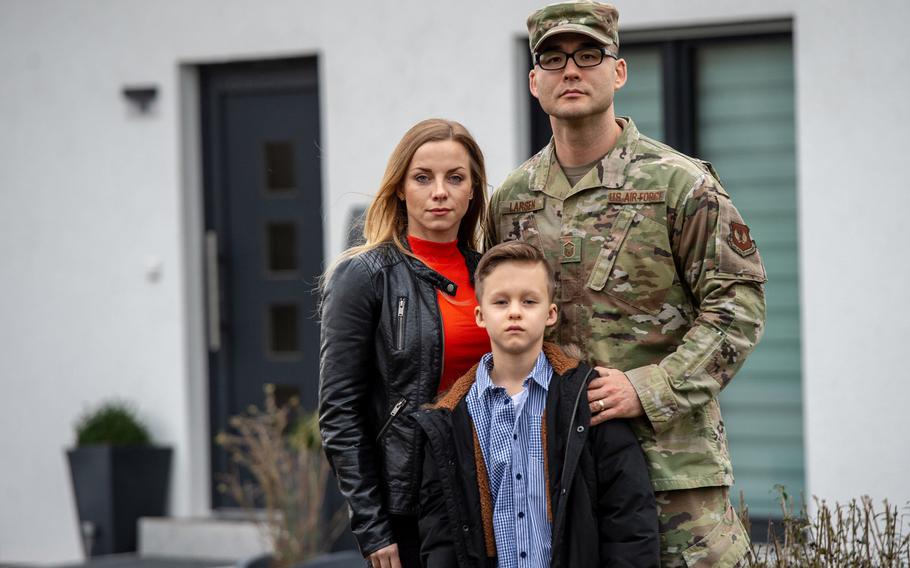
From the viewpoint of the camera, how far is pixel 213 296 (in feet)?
28.6

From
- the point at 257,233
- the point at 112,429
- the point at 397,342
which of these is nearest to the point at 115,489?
the point at 112,429

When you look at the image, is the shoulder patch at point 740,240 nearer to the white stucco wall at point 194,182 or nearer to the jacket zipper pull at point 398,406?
the jacket zipper pull at point 398,406

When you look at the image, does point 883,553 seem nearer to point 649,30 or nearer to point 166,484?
point 649,30

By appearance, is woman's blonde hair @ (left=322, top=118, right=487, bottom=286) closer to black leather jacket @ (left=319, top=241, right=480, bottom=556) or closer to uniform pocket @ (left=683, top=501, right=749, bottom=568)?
black leather jacket @ (left=319, top=241, right=480, bottom=556)

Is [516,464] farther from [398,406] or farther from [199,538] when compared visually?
[199,538]

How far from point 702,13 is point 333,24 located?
2.12m

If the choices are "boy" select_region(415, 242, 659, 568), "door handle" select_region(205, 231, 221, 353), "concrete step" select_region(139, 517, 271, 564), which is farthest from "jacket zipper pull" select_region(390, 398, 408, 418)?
"door handle" select_region(205, 231, 221, 353)

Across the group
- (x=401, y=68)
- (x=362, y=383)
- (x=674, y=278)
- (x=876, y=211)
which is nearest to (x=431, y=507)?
(x=362, y=383)

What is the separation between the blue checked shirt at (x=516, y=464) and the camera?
3.40 meters

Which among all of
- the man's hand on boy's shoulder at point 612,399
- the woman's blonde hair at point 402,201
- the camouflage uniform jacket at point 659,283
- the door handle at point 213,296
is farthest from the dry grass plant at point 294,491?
the man's hand on boy's shoulder at point 612,399

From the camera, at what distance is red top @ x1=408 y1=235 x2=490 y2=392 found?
3662mm

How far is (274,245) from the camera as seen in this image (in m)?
8.73

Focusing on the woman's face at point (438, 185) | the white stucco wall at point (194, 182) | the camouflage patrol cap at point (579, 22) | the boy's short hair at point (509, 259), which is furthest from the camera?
the white stucco wall at point (194, 182)

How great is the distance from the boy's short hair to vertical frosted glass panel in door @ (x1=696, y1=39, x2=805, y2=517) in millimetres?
4090
